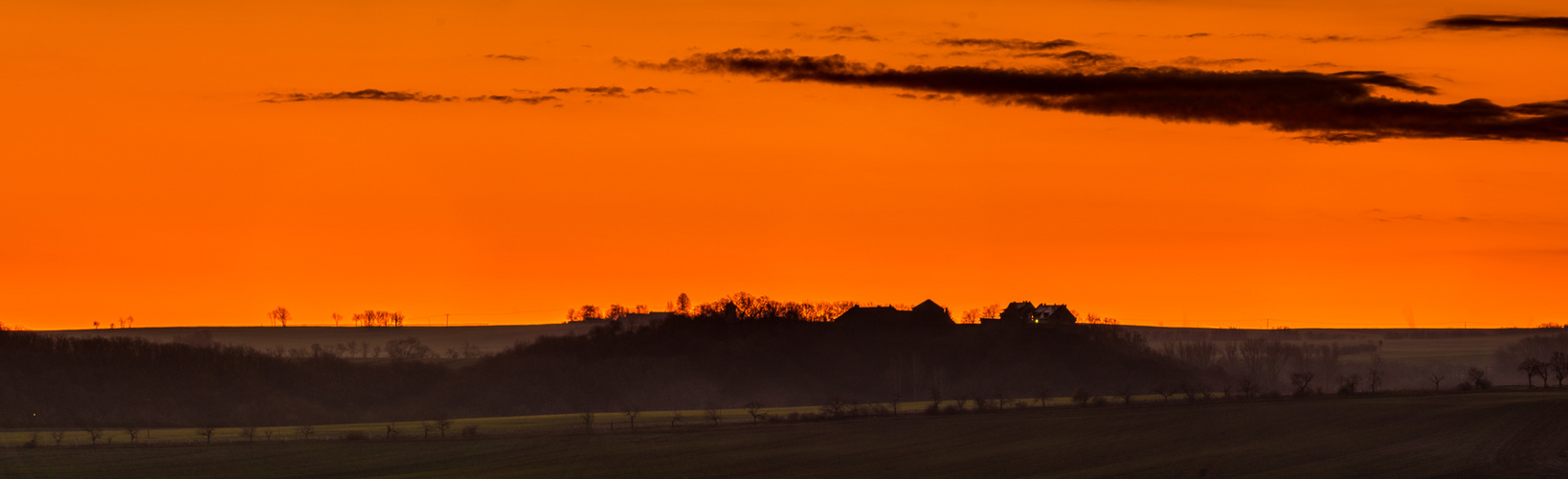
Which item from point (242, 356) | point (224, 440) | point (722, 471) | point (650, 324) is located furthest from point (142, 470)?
point (650, 324)

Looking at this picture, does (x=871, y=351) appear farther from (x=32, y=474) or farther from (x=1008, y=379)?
(x=32, y=474)

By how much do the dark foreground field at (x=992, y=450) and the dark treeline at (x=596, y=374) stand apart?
54.0 metres

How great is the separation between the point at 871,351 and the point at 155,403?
8140 cm

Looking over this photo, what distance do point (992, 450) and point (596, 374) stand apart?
93.0m

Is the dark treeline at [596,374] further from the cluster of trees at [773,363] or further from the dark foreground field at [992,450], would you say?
the dark foreground field at [992,450]

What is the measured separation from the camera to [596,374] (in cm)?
17338

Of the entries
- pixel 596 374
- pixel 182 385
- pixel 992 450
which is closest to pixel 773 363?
pixel 596 374

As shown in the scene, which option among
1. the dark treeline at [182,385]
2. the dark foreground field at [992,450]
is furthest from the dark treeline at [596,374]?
the dark foreground field at [992,450]

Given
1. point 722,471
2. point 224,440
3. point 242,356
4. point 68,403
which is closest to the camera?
point 722,471

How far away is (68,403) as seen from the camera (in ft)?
482

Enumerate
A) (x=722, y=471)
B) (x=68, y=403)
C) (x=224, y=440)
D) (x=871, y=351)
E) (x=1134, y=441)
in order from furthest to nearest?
(x=871, y=351), (x=68, y=403), (x=224, y=440), (x=1134, y=441), (x=722, y=471)

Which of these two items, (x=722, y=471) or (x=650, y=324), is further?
(x=650, y=324)

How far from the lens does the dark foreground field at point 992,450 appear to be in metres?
75.3

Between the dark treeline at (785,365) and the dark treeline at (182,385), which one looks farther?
the dark treeline at (785,365)
